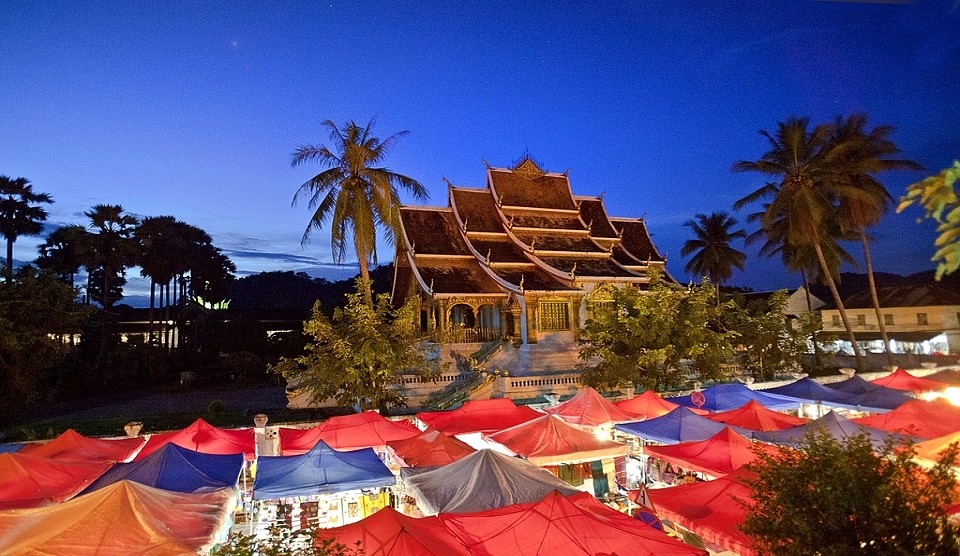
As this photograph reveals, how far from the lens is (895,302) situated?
3606 cm

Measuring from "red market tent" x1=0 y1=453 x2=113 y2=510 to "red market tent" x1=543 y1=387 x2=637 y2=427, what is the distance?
389 inches

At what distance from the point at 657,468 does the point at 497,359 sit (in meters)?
11.6

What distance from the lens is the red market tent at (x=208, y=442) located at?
38.9ft

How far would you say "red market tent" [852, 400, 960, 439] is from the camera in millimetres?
11523

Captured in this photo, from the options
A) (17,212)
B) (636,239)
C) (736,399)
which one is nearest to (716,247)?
(636,239)

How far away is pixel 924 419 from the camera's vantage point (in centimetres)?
1170

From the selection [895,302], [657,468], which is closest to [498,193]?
[657,468]

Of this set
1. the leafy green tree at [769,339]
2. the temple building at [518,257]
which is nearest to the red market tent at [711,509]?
the temple building at [518,257]

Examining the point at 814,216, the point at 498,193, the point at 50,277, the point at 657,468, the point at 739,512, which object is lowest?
the point at 657,468

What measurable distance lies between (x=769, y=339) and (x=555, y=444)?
1594 centimetres

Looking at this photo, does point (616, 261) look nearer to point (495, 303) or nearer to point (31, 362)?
point (495, 303)

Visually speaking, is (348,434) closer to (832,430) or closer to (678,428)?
(678,428)

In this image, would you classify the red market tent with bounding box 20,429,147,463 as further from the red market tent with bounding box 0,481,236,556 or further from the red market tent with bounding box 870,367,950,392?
the red market tent with bounding box 870,367,950,392

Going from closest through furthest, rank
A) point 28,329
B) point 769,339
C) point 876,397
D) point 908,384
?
1. point 28,329
2. point 876,397
3. point 908,384
4. point 769,339
